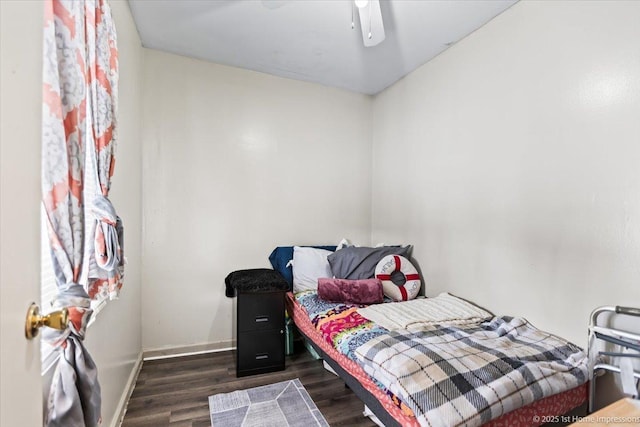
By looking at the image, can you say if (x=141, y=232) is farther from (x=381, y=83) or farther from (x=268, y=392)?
(x=381, y=83)

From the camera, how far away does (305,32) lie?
2.41 metres

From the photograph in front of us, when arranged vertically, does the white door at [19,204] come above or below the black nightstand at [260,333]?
above

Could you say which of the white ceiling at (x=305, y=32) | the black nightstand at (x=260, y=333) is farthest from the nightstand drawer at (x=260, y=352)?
the white ceiling at (x=305, y=32)

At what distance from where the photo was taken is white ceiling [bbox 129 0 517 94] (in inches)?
A: 82.8

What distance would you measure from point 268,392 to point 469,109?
267 cm

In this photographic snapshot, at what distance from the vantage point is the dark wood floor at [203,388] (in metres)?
1.96

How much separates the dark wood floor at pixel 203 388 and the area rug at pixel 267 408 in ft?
0.20

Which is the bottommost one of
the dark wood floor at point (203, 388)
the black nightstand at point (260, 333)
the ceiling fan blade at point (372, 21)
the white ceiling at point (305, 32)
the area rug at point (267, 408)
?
the dark wood floor at point (203, 388)

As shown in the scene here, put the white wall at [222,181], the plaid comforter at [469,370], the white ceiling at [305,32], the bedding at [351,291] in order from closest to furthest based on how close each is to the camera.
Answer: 1. the plaid comforter at [469,370]
2. the white ceiling at [305,32]
3. the bedding at [351,291]
4. the white wall at [222,181]

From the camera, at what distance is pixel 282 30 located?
2.40m

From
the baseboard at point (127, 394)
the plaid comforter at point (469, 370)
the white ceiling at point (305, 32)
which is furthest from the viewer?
the white ceiling at point (305, 32)

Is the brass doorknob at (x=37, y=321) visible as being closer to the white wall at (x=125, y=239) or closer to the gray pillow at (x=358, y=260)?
the white wall at (x=125, y=239)

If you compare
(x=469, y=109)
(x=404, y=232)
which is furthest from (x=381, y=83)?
(x=404, y=232)

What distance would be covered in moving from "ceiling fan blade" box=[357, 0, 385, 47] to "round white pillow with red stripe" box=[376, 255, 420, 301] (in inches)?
70.0
